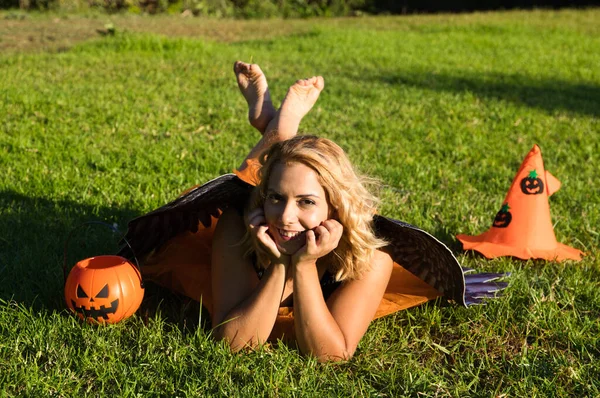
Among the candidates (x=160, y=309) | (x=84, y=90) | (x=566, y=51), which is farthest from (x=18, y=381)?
(x=566, y=51)

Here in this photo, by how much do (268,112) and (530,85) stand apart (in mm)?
6980

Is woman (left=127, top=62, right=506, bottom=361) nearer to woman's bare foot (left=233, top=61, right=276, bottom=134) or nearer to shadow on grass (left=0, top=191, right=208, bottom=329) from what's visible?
shadow on grass (left=0, top=191, right=208, bottom=329)

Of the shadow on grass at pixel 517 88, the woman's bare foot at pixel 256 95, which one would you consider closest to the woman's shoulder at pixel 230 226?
the woman's bare foot at pixel 256 95

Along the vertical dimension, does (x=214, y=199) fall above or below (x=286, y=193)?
below

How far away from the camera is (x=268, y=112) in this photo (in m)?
4.27

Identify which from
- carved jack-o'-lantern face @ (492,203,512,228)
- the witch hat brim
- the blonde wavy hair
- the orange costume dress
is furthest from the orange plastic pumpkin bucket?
carved jack-o'-lantern face @ (492,203,512,228)

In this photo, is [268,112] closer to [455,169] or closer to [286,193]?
[286,193]

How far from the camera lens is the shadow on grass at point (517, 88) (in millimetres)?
8969

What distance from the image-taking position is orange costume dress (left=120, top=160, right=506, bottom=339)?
3268mm

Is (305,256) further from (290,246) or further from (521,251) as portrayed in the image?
(521,251)

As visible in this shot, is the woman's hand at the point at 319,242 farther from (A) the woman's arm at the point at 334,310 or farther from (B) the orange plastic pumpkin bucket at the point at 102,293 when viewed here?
(B) the orange plastic pumpkin bucket at the point at 102,293

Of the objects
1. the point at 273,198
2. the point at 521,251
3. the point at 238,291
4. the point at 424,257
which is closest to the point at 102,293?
the point at 238,291

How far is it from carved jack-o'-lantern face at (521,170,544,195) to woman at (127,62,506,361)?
1220mm

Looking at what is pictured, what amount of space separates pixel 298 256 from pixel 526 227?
202cm
